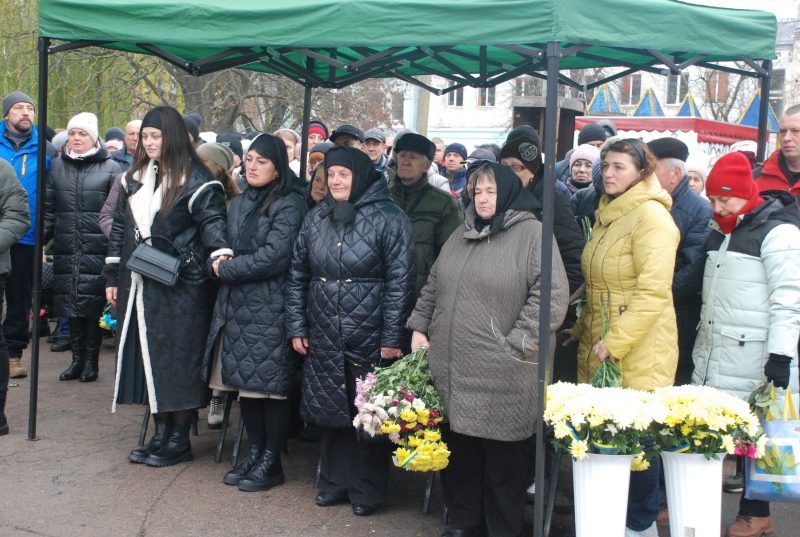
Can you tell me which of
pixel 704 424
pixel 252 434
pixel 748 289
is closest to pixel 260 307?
pixel 252 434

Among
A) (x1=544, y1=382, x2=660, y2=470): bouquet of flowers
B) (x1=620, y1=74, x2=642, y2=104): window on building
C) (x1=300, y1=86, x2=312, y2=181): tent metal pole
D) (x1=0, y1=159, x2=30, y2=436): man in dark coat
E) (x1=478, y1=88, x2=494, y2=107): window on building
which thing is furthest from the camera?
(x1=478, y1=88, x2=494, y2=107): window on building

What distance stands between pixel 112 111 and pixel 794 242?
15.6 metres

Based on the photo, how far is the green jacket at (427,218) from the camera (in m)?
5.85

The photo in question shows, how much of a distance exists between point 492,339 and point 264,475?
74.5 inches

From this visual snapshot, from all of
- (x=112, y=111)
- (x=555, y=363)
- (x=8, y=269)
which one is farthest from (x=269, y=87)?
(x=555, y=363)

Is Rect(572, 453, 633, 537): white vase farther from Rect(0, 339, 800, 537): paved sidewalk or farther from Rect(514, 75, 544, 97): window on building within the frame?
Rect(514, 75, 544, 97): window on building

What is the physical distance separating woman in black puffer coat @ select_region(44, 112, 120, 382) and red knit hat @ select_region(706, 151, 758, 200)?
16.9 ft

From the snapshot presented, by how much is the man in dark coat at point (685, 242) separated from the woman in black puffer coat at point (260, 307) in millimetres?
2216

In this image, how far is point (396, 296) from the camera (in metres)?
5.11

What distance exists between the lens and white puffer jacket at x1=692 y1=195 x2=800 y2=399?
4453 millimetres

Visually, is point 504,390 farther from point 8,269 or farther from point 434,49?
point 8,269

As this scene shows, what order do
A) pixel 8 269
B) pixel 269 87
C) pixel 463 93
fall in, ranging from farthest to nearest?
pixel 463 93, pixel 269 87, pixel 8 269

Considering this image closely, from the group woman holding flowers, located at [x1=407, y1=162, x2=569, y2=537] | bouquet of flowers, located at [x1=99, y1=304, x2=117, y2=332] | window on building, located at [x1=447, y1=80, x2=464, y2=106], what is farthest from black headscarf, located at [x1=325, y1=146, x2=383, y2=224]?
window on building, located at [x1=447, y1=80, x2=464, y2=106]

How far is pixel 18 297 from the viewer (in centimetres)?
809
